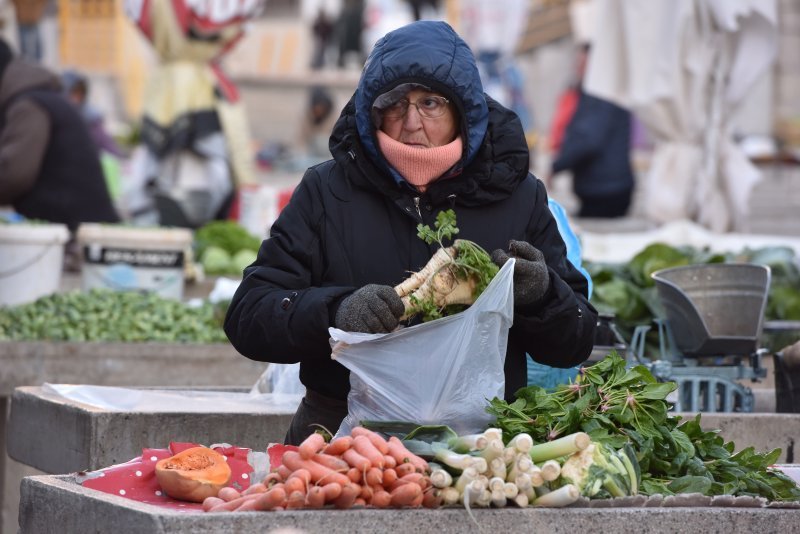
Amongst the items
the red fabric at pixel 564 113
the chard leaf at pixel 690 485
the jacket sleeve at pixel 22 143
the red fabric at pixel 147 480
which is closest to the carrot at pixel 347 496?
the red fabric at pixel 147 480

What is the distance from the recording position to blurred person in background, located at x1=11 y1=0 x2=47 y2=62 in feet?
55.7

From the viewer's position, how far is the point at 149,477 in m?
4.16

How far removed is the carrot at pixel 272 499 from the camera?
3619 mm

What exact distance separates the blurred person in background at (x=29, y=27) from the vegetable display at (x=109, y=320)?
9.49 m

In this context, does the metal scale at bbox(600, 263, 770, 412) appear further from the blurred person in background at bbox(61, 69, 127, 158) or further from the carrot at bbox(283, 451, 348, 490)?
the blurred person in background at bbox(61, 69, 127, 158)

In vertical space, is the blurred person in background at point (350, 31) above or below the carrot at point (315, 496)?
above

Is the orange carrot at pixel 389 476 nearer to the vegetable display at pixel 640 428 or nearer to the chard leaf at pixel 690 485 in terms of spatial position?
the vegetable display at pixel 640 428

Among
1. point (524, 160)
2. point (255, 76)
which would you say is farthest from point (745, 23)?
point (255, 76)

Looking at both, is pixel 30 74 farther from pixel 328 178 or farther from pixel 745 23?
pixel 328 178

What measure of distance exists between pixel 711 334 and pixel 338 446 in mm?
2784

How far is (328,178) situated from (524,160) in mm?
554

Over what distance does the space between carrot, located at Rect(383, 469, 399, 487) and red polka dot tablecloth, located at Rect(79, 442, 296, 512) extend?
17.2 inches

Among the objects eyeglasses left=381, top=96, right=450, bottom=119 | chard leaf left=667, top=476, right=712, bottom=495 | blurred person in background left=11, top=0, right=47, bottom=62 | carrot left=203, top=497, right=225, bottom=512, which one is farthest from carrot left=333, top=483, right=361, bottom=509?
blurred person in background left=11, top=0, right=47, bottom=62

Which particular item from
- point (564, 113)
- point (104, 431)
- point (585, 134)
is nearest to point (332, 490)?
point (104, 431)
